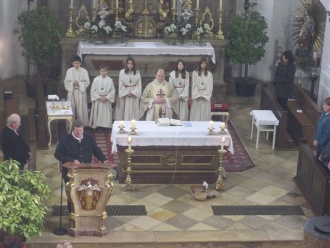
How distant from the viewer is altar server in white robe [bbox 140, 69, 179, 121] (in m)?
16.8

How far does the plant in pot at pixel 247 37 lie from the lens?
20375 millimetres

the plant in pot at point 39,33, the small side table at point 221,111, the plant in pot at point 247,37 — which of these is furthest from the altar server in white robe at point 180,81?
the plant in pot at point 39,33

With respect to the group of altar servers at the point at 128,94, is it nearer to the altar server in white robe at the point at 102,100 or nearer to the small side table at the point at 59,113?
the altar server in white robe at the point at 102,100

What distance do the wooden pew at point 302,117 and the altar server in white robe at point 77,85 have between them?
4221mm

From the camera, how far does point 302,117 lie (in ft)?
58.5

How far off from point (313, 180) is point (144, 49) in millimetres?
6282

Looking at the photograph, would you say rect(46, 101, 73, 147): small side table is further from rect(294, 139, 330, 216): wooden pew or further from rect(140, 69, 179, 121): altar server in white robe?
rect(294, 139, 330, 216): wooden pew

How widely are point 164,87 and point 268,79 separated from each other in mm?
6040

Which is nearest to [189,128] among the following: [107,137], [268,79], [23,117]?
[107,137]

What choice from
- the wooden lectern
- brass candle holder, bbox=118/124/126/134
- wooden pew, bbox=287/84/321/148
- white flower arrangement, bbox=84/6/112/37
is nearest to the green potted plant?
the wooden lectern

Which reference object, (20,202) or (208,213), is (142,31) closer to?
(208,213)

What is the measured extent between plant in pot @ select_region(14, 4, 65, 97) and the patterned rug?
2.11 meters

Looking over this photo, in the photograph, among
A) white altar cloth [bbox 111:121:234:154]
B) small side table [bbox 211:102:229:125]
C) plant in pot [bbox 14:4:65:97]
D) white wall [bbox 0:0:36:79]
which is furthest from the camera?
white wall [bbox 0:0:36:79]

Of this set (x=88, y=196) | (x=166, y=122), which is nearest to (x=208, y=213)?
(x=166, y=122)
